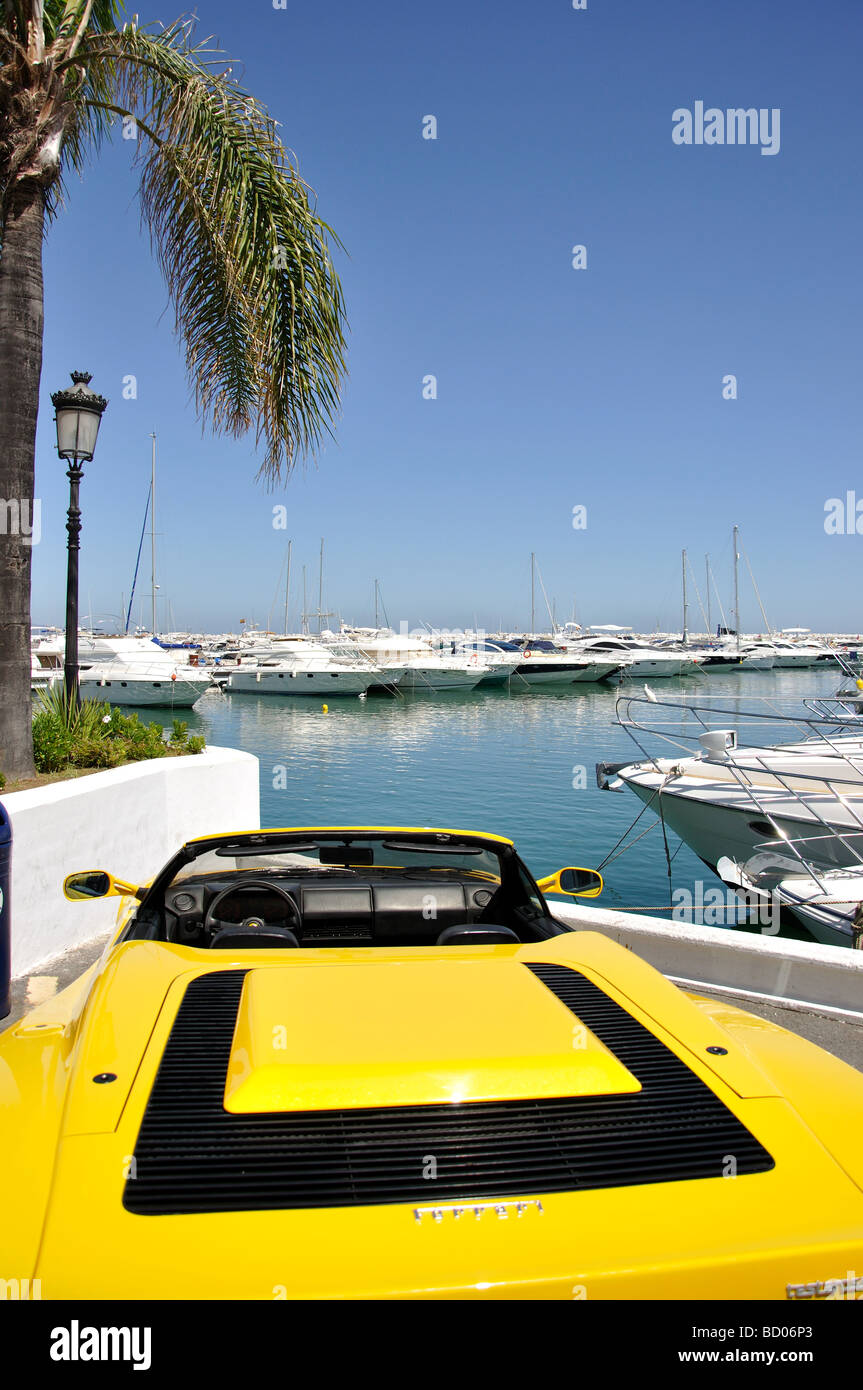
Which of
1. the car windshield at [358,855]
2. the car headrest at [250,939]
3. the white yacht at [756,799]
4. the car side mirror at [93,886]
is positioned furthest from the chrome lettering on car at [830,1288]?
the white yacht at [756,799]

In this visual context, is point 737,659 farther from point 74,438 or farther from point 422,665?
point 74,438

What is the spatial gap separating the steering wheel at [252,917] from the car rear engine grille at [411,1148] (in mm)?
1141

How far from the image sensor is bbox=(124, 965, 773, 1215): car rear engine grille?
1523mm

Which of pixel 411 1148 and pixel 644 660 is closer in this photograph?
pixel 411 1148

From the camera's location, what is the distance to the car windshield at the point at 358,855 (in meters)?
3.35

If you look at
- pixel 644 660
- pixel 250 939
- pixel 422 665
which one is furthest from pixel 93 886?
pixel 644 660

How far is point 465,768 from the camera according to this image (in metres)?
25.8

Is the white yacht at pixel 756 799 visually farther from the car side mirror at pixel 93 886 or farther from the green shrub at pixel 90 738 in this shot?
the car side mirror at pixel 93 886

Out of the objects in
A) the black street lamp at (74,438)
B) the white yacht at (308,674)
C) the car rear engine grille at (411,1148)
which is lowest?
the car rear engine grille at (411,1148)

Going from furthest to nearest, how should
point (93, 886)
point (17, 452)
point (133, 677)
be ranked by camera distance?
point (133, 677)
point (17, 452)
point (93, 886)

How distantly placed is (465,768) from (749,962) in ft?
67.3
